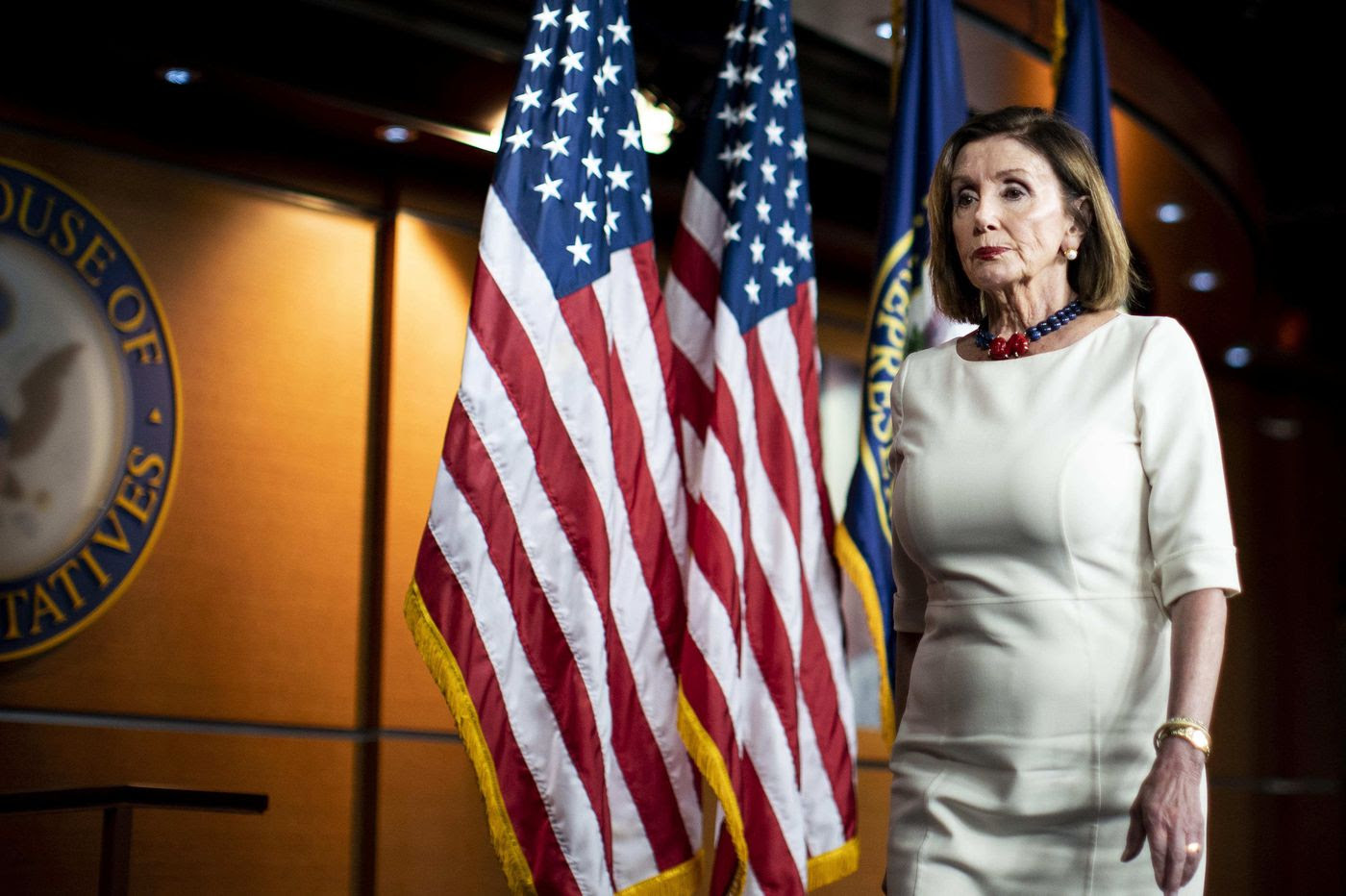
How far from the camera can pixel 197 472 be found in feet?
13.3

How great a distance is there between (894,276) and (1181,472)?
7.21 ft

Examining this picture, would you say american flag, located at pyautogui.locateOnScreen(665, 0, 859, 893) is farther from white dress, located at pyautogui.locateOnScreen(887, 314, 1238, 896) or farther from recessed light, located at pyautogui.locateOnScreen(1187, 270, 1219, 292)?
recessed light, located at pyautogui.locateOnScreen(1187, 270, 1219, 292)

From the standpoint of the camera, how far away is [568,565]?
9.90 feet

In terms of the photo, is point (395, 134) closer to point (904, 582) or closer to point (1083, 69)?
point (1083, 69)

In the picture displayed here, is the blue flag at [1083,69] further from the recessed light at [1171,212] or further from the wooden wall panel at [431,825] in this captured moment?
the wooden wall panel at [431,825]

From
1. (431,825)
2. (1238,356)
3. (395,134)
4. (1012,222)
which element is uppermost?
(395,134)

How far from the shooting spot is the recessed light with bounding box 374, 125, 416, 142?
4.22 m

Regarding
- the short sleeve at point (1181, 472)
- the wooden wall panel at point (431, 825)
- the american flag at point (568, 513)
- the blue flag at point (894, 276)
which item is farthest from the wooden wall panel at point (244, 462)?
the short sleeve at point (1181, 472)

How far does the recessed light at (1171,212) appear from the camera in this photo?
19.2ft

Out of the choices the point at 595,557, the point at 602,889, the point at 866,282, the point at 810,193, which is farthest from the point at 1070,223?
the point at 866,282

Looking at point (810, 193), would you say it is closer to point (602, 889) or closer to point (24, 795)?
point (602, 889)

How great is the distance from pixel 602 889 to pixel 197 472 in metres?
1.83

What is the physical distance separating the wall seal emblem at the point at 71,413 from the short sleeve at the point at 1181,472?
294 centimetres

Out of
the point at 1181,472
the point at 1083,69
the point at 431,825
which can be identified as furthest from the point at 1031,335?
the point at 431,825
